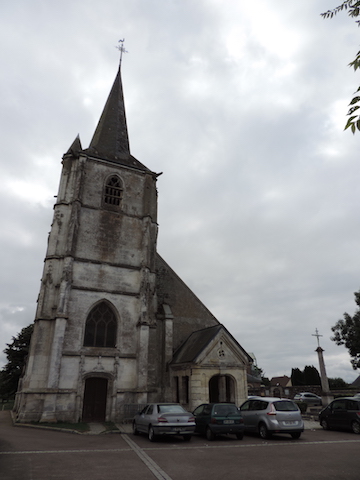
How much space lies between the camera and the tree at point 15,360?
40.5m

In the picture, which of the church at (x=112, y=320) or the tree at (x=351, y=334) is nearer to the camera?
the church at (x=112, y=320)

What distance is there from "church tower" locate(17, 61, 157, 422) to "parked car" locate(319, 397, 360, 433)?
998 cm

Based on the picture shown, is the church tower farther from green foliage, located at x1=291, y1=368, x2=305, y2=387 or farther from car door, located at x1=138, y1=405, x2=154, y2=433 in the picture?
green foliage, located at x1=291, y1=368, x2=305, y2=387

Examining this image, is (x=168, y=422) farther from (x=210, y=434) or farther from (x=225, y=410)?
(x=225, y=410)

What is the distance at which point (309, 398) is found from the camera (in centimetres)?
3186

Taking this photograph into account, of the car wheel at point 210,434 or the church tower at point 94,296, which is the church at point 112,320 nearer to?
the church tower at point 94,296

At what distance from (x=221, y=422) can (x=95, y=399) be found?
10.1 metres

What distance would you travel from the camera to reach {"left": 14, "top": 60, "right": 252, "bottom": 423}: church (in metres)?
19.8

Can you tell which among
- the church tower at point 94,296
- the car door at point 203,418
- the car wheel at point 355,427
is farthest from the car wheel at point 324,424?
the church tower at point 94,296

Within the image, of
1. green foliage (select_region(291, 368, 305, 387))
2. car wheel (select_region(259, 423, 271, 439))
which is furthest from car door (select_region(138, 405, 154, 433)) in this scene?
green foliage (select_region(291, 368, 305, 387))

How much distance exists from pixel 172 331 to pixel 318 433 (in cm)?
1165

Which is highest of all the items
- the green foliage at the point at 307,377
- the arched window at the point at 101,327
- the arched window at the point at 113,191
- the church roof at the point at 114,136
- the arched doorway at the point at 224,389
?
the church roof at the point at 114,136

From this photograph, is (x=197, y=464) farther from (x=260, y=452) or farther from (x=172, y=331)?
(x=172, y=331)

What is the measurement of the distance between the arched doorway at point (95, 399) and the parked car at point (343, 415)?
12072 millimetres
